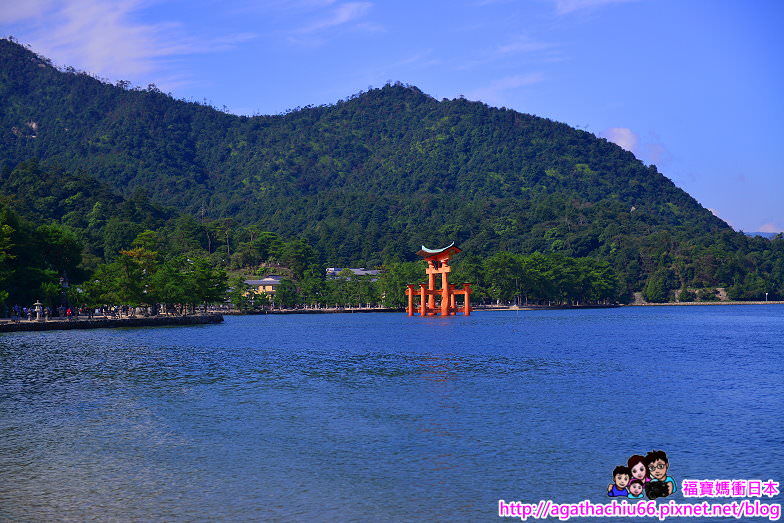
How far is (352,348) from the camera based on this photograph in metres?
53.7

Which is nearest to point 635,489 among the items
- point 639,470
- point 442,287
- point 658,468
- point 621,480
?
point 621,480

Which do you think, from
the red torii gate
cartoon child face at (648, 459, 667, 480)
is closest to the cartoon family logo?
cartoon child face at (648, 459, 667, 480)

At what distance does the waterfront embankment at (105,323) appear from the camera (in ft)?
206

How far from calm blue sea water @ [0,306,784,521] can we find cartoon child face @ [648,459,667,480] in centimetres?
149

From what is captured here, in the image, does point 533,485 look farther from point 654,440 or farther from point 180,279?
point 180,279

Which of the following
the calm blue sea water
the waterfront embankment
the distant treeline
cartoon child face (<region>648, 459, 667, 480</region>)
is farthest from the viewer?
the distant treeline

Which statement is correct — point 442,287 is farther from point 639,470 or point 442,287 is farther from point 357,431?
point 639,470

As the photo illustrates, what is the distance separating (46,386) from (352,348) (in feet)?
82.9

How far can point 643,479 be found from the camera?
14.5 metres

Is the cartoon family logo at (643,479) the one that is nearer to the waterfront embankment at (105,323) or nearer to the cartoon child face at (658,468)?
the cartoon child face at (658,468)

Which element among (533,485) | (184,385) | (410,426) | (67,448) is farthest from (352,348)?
(533,485)

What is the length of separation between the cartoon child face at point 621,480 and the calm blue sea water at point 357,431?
1162 millimetres

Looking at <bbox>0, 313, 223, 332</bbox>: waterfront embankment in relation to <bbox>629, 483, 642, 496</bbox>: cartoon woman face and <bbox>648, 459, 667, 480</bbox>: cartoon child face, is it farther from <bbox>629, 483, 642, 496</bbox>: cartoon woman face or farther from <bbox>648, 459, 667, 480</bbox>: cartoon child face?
<bbox>648, 459, 667, 480</bbox>: cartoon child face

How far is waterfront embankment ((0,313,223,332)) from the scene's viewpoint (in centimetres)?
6284
